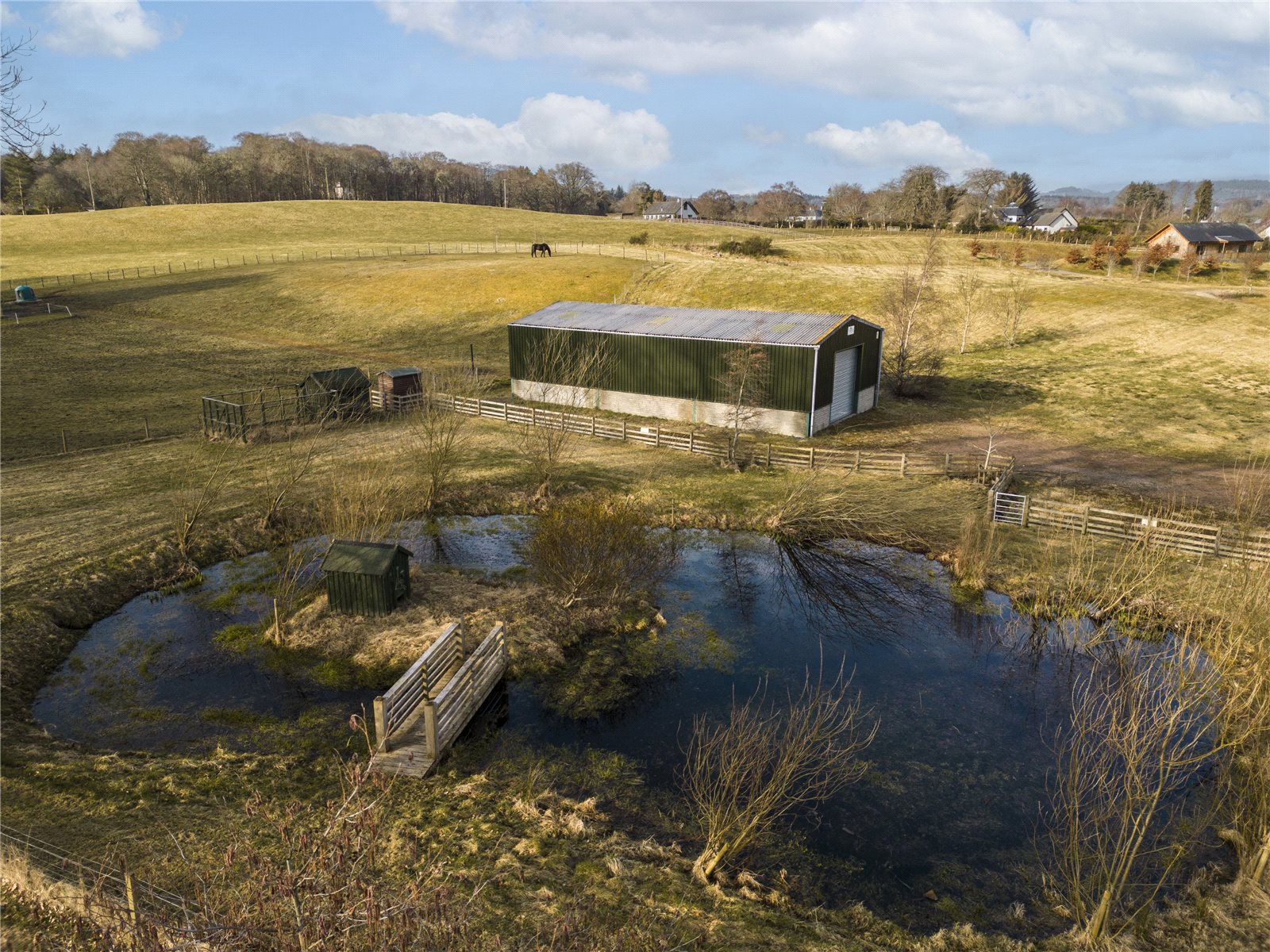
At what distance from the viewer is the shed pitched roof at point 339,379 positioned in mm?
34938

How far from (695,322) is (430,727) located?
2614 cm

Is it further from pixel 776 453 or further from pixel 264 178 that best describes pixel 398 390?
pixel 264 178

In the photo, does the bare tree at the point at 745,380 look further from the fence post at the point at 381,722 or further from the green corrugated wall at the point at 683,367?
the fence post at the point at 381,722

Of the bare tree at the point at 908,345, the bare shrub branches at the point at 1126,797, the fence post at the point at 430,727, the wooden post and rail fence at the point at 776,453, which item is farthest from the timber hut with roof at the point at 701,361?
the fence post at the point at 430,727

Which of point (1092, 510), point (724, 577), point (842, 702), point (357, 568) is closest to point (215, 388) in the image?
point (357, 568)

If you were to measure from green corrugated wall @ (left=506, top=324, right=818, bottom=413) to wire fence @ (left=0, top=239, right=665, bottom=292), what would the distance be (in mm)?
34601

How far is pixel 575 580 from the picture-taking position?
744 inches

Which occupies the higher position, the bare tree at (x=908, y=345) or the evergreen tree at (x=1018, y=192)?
the evergreen tree at (x=1018, y=192)

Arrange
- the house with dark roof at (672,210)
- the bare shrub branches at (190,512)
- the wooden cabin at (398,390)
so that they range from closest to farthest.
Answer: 1. the bare shrub branches at (190,512)
2. the wooden cabin at (398,390)
3. the house with dark roof at (672,210)

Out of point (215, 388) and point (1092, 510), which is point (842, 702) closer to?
point (1092, 510)

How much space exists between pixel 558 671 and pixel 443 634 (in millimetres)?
2669

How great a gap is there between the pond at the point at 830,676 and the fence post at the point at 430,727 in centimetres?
188

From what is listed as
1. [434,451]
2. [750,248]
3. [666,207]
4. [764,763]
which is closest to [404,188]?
[666,207]

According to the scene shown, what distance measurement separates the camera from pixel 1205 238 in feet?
242
